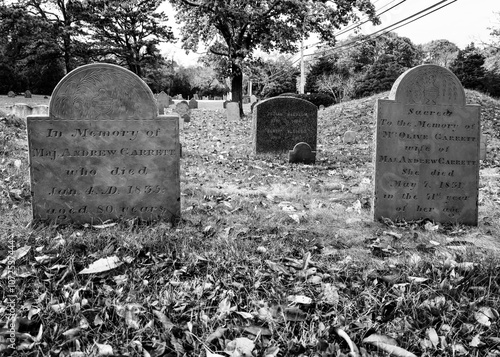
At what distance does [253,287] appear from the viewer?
275 centimetres

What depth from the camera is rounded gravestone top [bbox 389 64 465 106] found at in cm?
448

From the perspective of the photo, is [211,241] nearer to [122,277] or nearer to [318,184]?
[122,277]

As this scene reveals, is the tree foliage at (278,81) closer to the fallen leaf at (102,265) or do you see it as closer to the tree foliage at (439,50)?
the tree foliage at (439,50)

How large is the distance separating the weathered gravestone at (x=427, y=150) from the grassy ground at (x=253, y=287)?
0.94ft

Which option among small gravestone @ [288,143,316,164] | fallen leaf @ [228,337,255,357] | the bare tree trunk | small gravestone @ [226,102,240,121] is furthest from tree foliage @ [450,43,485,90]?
fallen leaf @ [228,337,255,357]

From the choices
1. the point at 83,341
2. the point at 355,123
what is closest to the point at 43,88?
the point at 355,123

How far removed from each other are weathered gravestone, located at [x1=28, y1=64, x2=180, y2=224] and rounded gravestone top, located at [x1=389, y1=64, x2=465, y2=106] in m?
2.67

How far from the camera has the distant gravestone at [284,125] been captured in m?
9.91

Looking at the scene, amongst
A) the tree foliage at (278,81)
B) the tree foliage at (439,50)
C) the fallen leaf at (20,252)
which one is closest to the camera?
the fallen leaf at (20,252)

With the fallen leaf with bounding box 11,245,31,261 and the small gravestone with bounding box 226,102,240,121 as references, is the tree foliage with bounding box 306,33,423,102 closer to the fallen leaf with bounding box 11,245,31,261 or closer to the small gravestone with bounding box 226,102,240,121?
the small gravestone with bounding box 226,102,240,121

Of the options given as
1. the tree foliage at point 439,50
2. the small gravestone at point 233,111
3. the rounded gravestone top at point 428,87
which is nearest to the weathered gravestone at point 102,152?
→ the rounded gravestone top at point 428,87

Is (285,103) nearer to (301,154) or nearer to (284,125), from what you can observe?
(284,125)

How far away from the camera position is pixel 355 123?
15500 mm

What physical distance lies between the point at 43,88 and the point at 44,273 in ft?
149
